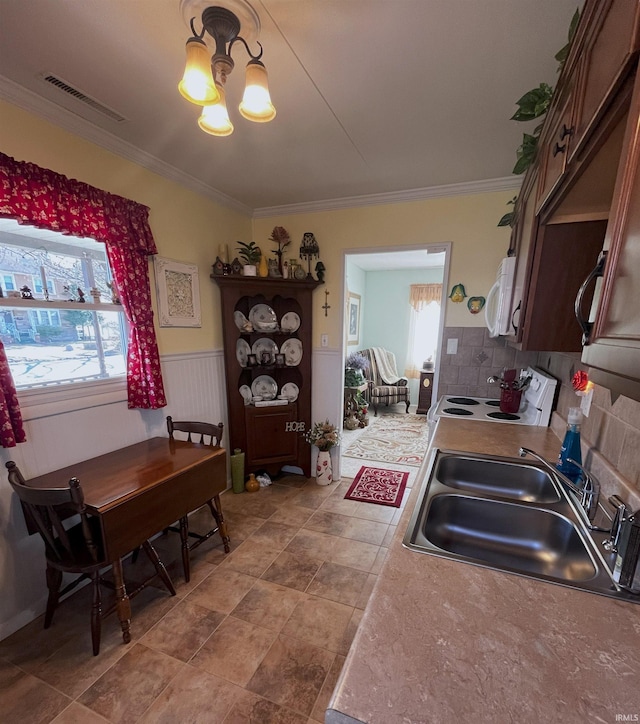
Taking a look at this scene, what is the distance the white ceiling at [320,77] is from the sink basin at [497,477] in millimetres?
1641

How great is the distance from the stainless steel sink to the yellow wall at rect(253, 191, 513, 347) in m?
1.70

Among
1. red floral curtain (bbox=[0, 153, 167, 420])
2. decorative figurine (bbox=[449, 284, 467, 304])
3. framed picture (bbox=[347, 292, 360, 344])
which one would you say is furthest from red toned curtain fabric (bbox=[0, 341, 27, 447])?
framed picture (bbox=[347, 292, 360, 344])

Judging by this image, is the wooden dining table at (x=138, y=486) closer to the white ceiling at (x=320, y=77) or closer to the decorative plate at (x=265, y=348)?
the decorative plate at (x=265, y=348)

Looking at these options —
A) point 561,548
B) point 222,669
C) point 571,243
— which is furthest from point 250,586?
point 571,243

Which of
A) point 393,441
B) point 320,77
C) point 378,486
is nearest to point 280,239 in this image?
point 320,77

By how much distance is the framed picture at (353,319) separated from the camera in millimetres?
5209

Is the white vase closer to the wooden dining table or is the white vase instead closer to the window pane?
the wooden dining table

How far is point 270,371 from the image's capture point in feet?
10.5

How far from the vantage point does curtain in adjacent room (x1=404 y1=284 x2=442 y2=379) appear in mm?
5402

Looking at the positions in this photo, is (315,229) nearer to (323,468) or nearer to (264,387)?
(264,387)

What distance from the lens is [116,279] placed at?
1.89 meters

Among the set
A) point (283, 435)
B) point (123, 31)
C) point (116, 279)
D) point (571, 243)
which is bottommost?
point (283, 435)

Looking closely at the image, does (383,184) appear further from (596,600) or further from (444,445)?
(596,600)

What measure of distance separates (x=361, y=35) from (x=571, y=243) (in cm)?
113
